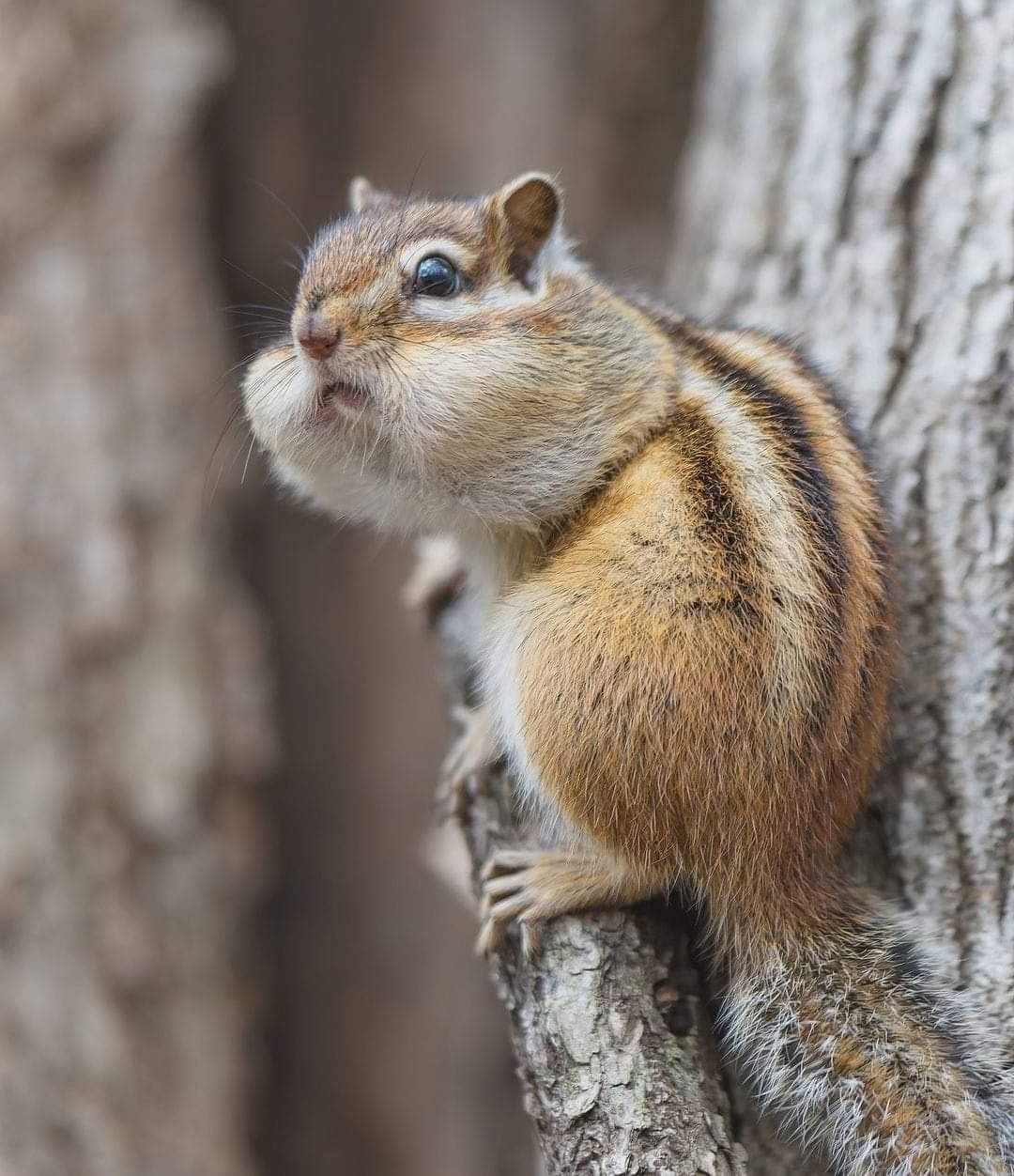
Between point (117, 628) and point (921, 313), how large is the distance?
2.88 meters

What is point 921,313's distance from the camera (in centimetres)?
276

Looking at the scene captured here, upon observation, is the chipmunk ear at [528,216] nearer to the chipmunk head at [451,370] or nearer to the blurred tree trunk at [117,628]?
the chipmunk head at [451,370]

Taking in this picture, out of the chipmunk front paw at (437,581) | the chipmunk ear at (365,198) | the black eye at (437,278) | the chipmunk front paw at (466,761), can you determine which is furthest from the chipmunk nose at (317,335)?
the chipmunk front paw at (437,581)

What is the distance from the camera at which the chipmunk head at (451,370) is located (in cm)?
217

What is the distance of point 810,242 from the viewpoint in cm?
320

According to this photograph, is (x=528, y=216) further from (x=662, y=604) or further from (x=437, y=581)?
(x=437, y=581)

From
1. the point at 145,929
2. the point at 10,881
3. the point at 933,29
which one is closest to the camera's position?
the point at 933,29

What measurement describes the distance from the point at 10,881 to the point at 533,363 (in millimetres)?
2763

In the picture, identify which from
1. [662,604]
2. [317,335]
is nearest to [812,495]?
[662,604]

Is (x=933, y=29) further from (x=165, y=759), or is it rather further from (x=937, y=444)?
(x=165, y=759)

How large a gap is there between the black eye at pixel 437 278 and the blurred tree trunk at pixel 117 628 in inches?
95.4

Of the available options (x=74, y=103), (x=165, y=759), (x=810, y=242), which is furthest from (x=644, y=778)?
(x=74, y=103)

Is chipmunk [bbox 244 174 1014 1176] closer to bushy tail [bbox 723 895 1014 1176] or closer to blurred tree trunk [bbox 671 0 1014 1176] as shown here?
bushy tail [bbox 723 895 1014 1176]

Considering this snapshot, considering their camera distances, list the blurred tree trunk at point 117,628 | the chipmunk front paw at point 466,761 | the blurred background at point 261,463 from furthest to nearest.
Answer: the blurred tree trunk at point 117,628 → the blurred background at point 261,463 → the chipmunk front paw at point 466,761
